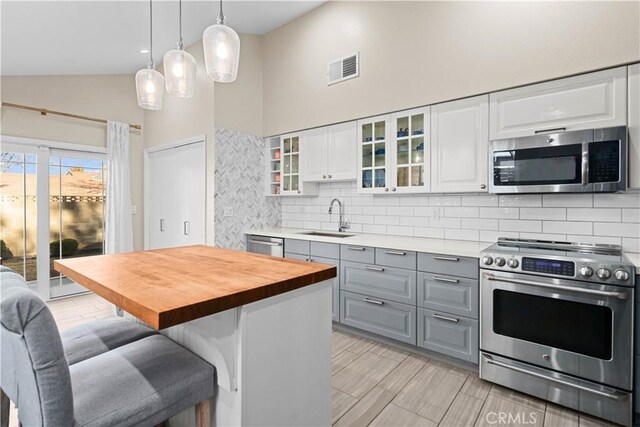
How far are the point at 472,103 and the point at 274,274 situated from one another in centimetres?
223

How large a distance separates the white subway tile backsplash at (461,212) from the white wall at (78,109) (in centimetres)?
427

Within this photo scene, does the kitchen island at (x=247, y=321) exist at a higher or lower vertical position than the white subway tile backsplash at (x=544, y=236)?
lower

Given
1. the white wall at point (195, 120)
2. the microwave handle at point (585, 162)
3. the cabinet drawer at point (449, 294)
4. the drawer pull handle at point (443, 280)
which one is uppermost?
the white wall at point (195, 120)

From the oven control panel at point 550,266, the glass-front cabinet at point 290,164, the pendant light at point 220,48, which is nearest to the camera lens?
the pendant light at point 220,48

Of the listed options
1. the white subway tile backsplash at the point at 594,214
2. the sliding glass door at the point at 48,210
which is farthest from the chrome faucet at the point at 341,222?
the sliding glass door at the point at 48,210

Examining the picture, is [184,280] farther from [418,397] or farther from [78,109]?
[78,109]

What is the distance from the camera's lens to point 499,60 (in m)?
2.53

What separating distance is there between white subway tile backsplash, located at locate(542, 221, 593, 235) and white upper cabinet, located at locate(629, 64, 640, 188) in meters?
0.43

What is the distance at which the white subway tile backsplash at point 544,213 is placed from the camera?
8.27 ft

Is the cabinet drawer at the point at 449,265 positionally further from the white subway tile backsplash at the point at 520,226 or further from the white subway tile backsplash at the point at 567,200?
the white subway tile backsplash at the point at 567,200

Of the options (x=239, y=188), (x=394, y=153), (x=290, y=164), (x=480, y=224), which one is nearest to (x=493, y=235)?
(x=480, y=224)

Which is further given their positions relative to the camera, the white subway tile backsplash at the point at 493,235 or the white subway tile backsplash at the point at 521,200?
the white subway tile backsplash at the point at 493,235

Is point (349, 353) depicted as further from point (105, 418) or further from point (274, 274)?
point (105, 418)

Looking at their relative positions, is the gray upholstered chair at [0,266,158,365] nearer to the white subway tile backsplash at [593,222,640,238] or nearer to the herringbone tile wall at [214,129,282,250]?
the herringbone tile wall at [214,129,282,250]
